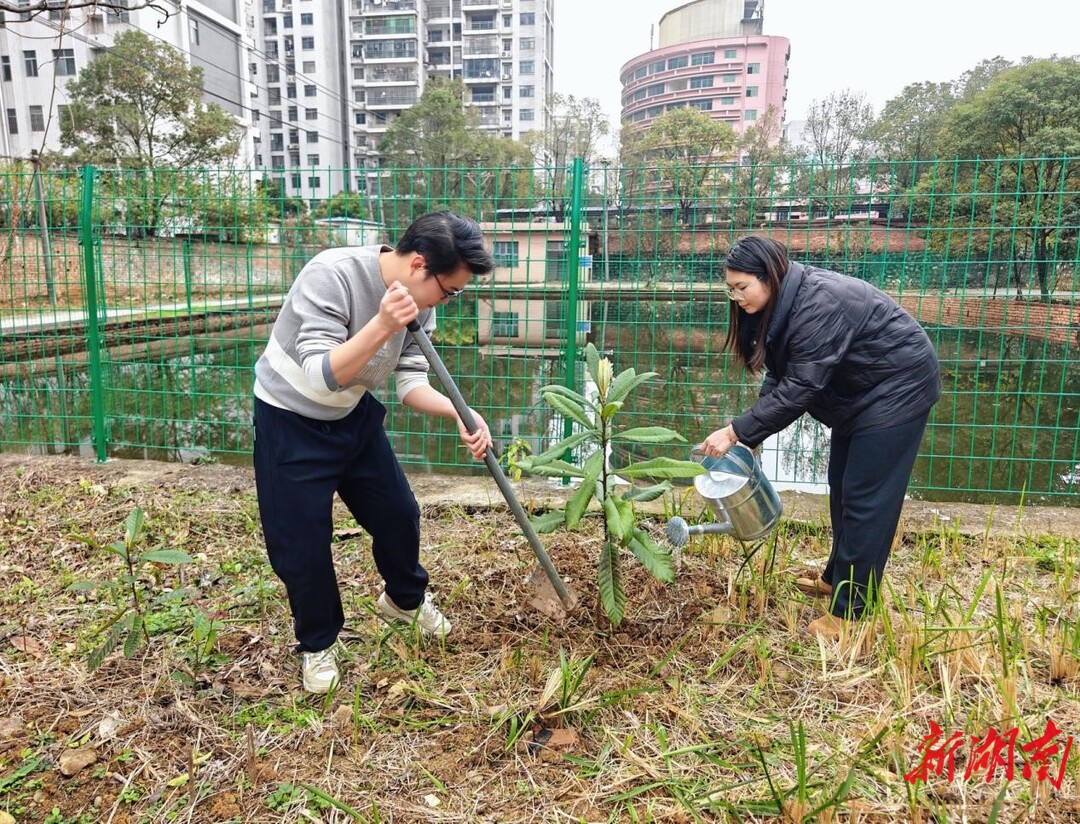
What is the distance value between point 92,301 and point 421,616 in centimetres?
308

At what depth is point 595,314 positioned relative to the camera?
4449mm

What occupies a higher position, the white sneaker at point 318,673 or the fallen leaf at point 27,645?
the white sneaker at point 318,673

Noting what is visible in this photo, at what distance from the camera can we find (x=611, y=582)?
83.2 inches

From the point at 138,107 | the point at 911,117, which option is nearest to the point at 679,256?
the point at 138,107

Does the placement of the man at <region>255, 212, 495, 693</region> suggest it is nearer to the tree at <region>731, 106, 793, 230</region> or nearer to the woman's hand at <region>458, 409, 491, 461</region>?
the woman's hand at <region>458, 409, 491, 461</region>

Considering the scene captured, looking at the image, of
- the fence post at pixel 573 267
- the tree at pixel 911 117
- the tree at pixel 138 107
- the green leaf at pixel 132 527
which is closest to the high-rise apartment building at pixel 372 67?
the tree at pixel 138 107

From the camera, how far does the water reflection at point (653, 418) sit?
4.24 m

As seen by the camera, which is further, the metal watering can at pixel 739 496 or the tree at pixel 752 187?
the tree at pixel 752 187

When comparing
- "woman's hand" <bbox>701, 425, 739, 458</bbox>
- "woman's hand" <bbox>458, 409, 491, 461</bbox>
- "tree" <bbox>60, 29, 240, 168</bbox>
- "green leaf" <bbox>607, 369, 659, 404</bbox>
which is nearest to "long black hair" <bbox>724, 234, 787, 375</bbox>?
"woman's hand" <bbox>701, 425, 739, 458</bbox>

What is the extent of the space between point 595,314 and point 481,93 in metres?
61.6

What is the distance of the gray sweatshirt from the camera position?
179cm

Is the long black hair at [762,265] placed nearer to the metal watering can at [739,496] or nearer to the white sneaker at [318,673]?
the metal watering can at [739,496]

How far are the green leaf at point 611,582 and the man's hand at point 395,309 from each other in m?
0.91

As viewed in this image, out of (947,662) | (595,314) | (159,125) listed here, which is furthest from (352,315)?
(159,125)
